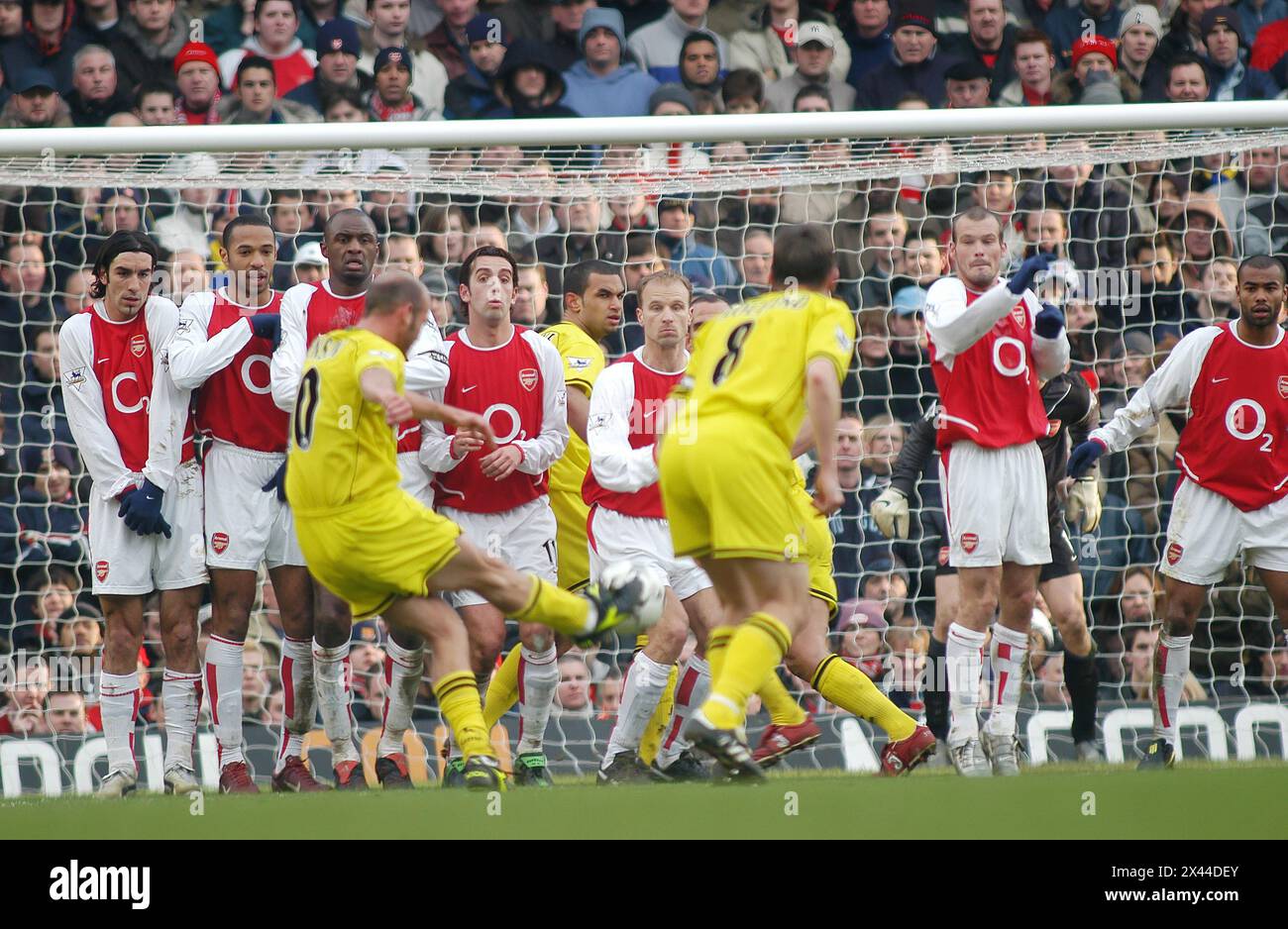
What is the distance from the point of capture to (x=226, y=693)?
265 inches

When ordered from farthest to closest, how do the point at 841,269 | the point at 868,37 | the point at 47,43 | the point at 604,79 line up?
the point at 868,37, the point at 604,79, the point at 47,43, the point at 841,269

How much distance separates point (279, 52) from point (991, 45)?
477 cm

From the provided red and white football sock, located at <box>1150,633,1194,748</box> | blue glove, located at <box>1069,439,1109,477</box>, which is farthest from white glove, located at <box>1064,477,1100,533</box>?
red and white football sock, located at <box>1150,633,1194,748</box>

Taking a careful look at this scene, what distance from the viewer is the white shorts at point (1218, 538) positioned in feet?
22.6

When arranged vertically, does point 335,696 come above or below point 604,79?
below

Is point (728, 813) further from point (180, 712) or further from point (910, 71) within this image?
point (910, 71)

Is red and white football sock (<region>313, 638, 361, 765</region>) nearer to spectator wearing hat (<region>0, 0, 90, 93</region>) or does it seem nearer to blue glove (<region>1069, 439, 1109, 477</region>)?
blue glove (<region>1069, 439, 1109, 477</region>)

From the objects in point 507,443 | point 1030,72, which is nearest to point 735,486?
point 507,443

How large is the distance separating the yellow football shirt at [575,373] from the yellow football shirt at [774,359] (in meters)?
1.59

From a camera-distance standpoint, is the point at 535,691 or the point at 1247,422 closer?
the point at 535,691

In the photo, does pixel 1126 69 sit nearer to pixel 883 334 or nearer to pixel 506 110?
pixel 883 334

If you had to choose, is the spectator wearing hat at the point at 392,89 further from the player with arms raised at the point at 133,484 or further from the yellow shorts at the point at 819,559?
the yellow shorts at the point at 819,559

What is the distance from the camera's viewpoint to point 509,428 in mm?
6762

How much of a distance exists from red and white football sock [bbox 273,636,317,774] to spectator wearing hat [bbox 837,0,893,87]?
5.85 meters
